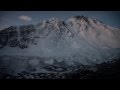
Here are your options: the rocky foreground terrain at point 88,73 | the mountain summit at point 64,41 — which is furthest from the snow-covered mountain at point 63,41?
the rocky foreground terrain at point 88,73

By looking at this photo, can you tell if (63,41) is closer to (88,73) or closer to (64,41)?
(64,41)

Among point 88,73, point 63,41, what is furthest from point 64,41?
point 88,73

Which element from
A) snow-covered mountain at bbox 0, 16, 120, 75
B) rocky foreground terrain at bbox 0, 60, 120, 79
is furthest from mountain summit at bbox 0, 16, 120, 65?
rocky foreground terrain at bbox 0, 60, 120, 79

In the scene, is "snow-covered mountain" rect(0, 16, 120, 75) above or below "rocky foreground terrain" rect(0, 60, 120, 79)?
above

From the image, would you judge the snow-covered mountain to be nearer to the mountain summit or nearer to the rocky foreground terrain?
the mountain summit

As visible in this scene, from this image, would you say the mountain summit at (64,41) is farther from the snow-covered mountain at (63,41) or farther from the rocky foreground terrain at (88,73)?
the rocky foreground terrain at (88,73)

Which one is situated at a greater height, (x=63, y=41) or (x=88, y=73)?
(x=63, y=41)
